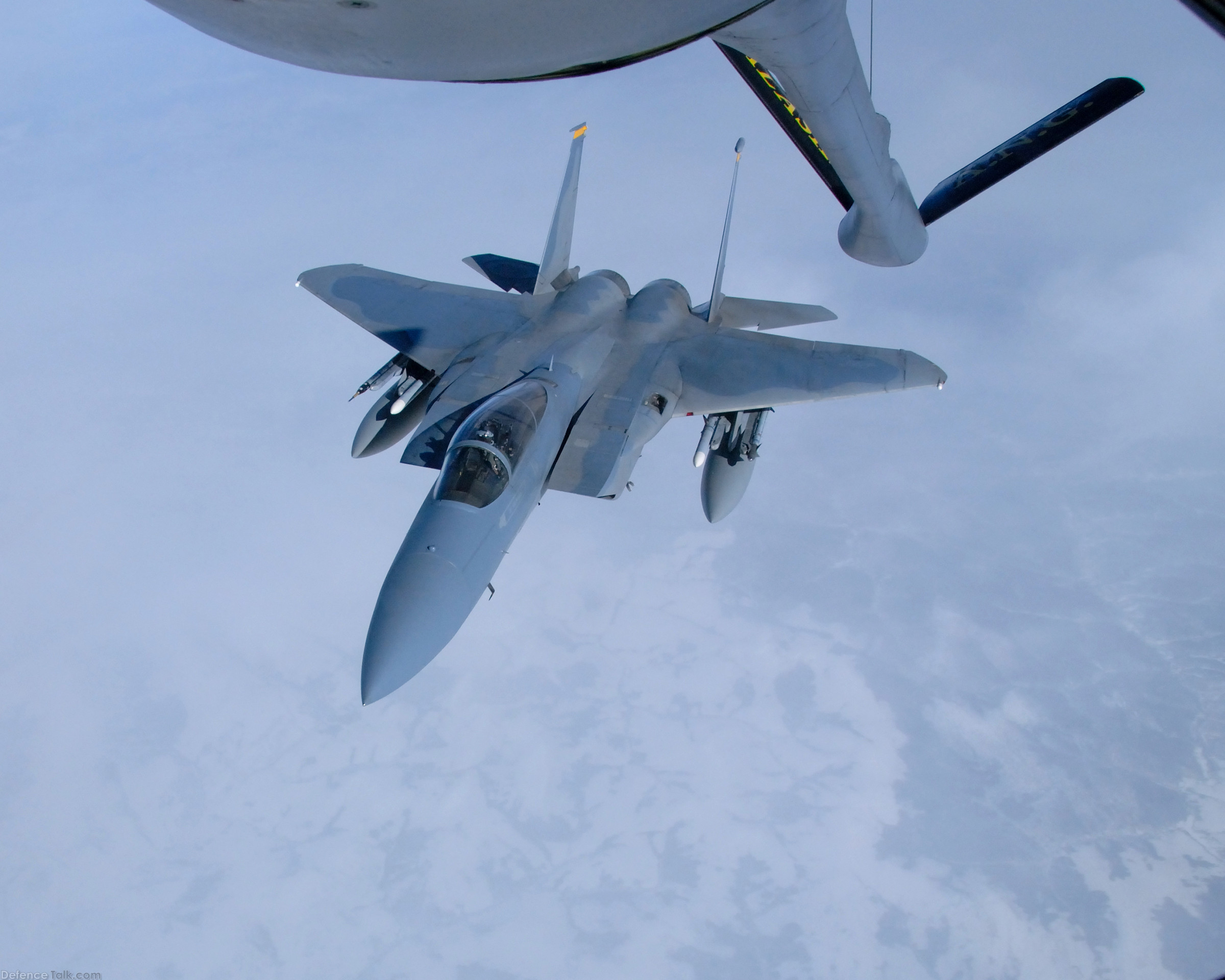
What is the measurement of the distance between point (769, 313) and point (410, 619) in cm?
797

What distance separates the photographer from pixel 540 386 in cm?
962

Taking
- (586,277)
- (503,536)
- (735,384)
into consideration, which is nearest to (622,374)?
(735,384)

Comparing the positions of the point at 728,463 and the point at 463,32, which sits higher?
the point at 463,32

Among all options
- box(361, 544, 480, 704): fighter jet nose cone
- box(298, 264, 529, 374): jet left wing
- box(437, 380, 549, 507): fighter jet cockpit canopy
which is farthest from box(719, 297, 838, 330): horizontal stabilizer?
box(361, 544, 480, 704): fighter jet nose cone

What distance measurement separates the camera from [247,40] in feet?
5.98

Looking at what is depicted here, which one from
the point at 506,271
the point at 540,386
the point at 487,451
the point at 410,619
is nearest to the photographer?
the point at 410,619

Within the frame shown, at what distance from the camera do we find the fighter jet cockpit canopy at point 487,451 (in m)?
8.43

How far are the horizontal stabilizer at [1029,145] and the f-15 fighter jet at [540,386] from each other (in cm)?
246

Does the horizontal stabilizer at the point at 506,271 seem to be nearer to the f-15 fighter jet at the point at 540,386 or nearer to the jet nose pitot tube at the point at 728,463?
the f-15 fighter jet at the point at 540,386

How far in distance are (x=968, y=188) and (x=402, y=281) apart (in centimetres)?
792

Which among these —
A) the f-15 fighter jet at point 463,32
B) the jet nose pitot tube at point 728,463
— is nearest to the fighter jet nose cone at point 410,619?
the jet nose pitot tube at point 728,463

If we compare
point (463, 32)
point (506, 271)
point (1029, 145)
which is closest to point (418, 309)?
point (506, 271)

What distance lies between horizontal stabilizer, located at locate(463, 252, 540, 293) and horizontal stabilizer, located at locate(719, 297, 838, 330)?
3.14 metres

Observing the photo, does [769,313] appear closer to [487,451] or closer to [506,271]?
[506,271]
